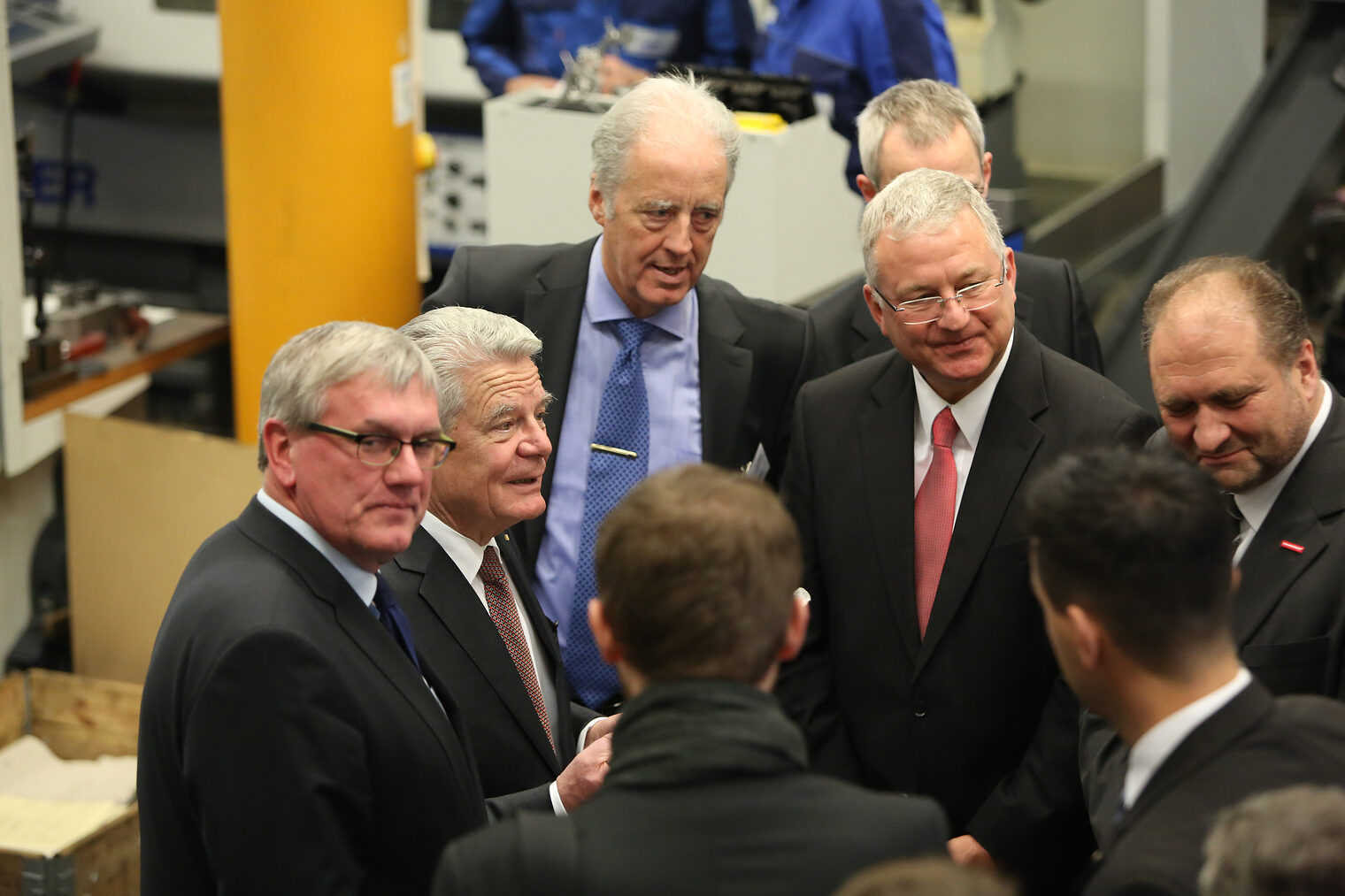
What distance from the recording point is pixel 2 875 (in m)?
3.41

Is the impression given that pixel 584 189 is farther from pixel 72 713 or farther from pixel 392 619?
pixel 392 619

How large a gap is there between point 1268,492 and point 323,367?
Result: 1387 mm

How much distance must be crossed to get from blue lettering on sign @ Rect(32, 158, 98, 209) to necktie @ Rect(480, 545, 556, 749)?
497cm

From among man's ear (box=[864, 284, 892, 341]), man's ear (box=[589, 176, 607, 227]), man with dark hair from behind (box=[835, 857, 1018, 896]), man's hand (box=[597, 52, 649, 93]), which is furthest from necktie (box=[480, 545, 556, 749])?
man's hand (box=[597, 52, 649, 93])

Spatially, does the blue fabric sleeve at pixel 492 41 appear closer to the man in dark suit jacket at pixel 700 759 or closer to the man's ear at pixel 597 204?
the man's ear at pixel 597 204

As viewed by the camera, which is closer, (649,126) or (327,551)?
(327,551)

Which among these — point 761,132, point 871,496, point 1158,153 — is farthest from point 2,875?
point 1158,153

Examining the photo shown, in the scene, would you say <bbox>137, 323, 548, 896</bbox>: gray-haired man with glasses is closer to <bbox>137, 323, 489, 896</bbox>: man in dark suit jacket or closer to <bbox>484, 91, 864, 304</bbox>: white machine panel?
<bbox>137, 323, 489, 896</bbox>: man in dark suit jacket

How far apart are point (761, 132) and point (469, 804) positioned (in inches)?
98.8

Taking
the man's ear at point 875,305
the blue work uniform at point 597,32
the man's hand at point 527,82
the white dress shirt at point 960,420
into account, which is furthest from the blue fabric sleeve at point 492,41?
the white dress shirt at point 960,420

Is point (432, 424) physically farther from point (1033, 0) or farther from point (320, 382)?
point (1033, 0)

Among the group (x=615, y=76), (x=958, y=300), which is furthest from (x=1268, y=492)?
(x=615, y=76)

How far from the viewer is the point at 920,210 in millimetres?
2365

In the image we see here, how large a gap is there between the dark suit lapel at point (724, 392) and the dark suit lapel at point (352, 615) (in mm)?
1095
